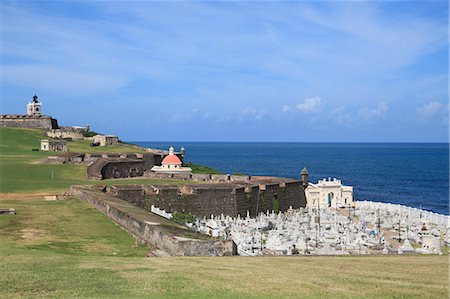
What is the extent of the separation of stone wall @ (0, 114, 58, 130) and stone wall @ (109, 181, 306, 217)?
53956 mm

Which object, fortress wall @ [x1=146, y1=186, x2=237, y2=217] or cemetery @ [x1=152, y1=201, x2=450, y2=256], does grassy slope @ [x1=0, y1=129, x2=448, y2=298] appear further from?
fortress wall @ [x1=146, y1=186, x2=237, y2=217]

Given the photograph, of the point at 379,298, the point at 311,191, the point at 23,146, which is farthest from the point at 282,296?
the point at 23,146

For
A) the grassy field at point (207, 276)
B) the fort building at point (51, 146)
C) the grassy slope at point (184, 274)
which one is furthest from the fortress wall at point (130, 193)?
the fort building at point (51, 146)

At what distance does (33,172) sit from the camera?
Answer: 50.2 m

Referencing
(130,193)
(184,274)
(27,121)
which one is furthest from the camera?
(27,121)

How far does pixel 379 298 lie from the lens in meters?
11.4

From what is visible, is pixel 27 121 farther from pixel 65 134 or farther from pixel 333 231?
pixel 333 231

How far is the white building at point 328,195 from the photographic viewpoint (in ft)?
188

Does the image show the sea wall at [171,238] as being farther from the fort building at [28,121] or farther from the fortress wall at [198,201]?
the fort building at [28,121]

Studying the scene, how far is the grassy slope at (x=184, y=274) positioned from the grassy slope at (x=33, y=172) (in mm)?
20781

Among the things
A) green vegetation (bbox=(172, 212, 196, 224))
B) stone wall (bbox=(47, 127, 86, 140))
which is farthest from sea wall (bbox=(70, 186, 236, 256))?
stone wall (bbox=(47, 127, 86, 140))

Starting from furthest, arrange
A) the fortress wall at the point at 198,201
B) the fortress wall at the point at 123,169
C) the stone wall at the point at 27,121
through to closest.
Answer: the stone wall at the point at 27,121 → the fortress wall at the point at 123,169 → the fortress wall at the point at 198,201

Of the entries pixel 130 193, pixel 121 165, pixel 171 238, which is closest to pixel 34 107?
pixel 121 165

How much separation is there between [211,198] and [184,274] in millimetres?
32860
